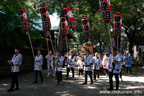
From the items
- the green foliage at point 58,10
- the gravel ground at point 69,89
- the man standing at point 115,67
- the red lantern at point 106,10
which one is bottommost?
the gravel ground at point 69,89

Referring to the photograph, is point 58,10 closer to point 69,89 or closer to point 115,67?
point 69,89

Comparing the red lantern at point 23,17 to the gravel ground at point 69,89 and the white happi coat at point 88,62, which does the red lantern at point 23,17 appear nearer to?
the gravel ground at point 69,89

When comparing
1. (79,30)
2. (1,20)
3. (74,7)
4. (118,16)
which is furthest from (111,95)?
(79,30)

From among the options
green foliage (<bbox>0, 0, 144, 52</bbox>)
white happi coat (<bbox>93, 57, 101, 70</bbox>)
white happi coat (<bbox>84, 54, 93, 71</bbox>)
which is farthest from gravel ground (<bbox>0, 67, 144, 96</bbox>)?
green foliage (<bbox>0, 0, 144, 52</bbox>)

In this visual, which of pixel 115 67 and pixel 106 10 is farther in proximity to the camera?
pixel 106 10

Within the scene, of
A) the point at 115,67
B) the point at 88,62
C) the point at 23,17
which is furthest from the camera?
the point at 23,17

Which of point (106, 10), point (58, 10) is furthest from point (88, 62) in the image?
point (58, 10)

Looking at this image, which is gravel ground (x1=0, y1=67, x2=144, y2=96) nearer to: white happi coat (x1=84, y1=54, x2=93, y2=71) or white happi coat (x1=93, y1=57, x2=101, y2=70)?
white happi coat (x1=84, y1=54, x2=93, y2=71)

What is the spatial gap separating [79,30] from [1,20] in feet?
100

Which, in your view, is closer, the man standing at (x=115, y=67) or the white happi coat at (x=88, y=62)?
the man standing at (x=115, y=67)

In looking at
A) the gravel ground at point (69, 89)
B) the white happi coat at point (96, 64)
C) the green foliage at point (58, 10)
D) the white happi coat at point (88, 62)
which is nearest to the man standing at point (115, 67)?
the gravel ground at point (69, 89)

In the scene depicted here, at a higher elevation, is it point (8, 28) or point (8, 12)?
point (8, 12)

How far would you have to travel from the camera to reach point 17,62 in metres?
7.85

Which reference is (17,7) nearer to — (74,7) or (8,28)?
(8,28)
